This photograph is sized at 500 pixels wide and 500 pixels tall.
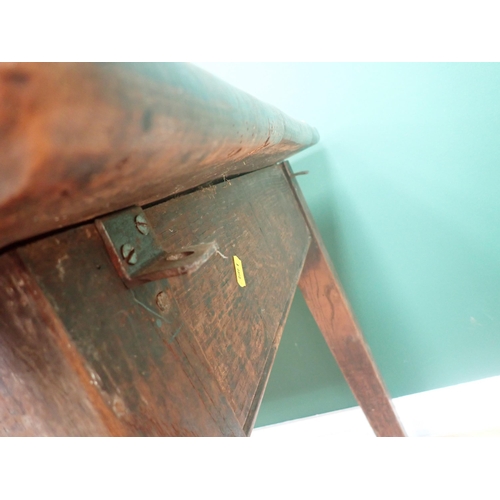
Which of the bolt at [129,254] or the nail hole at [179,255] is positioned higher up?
the bolt at [129,254]

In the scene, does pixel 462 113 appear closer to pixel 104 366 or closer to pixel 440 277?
pixel 440 277

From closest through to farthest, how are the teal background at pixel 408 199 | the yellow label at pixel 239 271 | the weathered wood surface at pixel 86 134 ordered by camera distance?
the weathered wood surface at pixel 86 134 < the yellow label at pixel 239 271 < the teal background at pixel 408 199

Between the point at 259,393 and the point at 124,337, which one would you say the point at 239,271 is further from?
the point at 124,337

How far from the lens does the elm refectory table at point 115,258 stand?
0.44 feet

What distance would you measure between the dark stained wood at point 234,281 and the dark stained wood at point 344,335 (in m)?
0.41

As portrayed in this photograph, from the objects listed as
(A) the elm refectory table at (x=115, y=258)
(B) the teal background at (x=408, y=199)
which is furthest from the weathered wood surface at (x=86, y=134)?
(B) the teal background at (x=408, y=199)

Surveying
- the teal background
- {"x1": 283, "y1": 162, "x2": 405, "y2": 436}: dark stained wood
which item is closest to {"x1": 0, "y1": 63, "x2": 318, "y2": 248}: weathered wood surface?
{"x1": 283, "y1": 162, "x2": 405, "y2": 436}: dark stained wood

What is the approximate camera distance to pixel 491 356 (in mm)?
1266

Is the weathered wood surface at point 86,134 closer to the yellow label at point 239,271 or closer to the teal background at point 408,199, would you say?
the yellow label at point 239,271

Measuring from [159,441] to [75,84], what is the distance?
218mm

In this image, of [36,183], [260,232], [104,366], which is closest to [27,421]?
[104,366]

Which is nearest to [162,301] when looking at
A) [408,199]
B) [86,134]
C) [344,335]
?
[86,134]

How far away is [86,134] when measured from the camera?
0.14 m

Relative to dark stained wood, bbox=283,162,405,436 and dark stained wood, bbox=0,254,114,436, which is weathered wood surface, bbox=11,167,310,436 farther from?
dark stained wood, bbox=283,162,405,436
